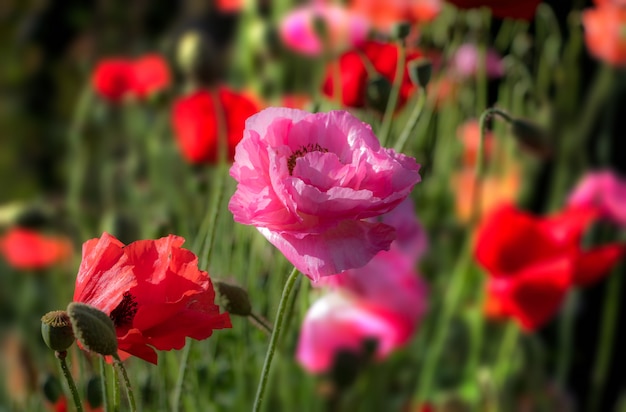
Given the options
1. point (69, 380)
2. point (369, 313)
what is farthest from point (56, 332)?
point (369, 313)

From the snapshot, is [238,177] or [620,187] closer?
[238,177]

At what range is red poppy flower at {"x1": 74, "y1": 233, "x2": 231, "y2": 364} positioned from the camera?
28 centimetres

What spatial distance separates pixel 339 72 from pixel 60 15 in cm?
172

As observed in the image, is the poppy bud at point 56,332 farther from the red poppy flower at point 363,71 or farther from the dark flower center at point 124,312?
the red poppy flower at point 363,71

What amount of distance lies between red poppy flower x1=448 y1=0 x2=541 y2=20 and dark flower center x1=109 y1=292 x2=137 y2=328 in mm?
210

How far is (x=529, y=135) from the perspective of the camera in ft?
1.43

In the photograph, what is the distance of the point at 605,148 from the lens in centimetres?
95

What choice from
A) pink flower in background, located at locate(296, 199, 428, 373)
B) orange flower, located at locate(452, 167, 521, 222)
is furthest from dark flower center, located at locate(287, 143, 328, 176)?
orange flower, located at locate(452, 167, 521, 222)

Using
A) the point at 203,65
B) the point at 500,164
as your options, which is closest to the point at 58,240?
the point at 203,65

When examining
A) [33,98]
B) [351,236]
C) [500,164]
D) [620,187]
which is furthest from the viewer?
[33,98]

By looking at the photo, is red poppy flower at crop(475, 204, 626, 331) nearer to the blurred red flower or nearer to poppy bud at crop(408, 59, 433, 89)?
poppy bud at crop(408, 59, 433, 89)

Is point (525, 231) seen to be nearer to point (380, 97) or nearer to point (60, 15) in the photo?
point (380, 97)

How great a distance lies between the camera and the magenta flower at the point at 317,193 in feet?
0.89

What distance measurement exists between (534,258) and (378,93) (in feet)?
0.97
